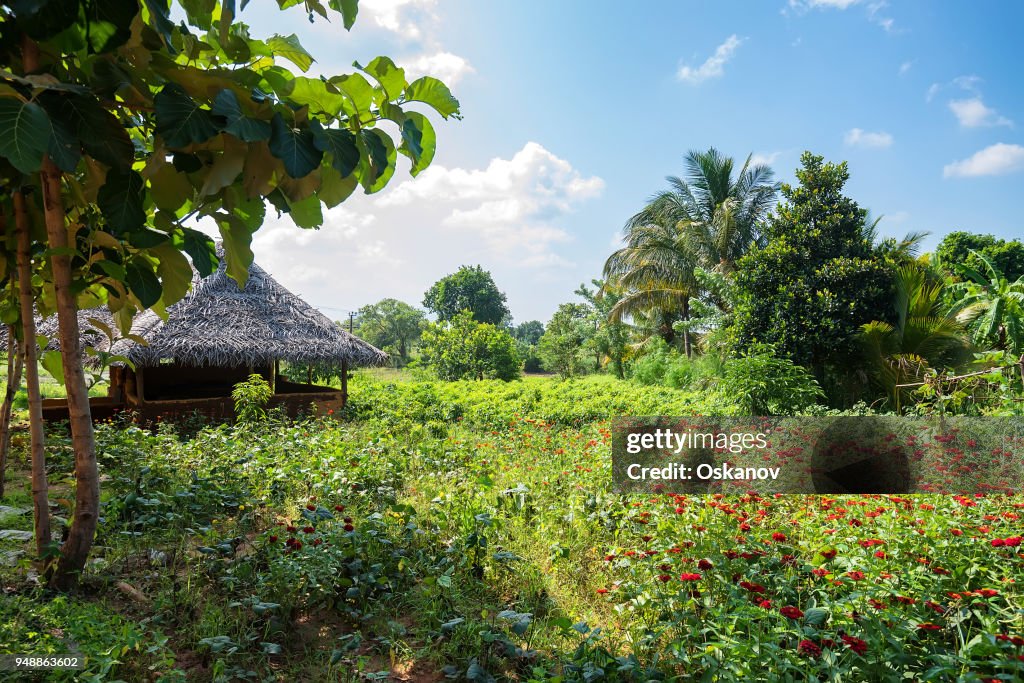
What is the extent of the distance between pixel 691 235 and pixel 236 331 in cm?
1138

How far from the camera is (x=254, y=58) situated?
1.97 m

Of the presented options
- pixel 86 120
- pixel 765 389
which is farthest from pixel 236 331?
pixel 86 120

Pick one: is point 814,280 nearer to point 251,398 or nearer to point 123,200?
point 251,398

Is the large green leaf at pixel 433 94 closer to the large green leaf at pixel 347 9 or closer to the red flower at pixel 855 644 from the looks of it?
the large green leaf at pixel 347 9

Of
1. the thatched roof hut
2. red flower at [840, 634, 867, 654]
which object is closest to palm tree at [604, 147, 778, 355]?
the thatched roof hut

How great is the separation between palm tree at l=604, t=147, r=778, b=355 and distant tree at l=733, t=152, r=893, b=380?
5057 mm

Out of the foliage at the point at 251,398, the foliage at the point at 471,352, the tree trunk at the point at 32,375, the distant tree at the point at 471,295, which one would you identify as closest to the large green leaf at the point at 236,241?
the tree trunk at the point at 32,375

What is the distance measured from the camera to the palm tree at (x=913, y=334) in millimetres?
9562

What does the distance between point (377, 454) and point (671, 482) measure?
8.78 ft

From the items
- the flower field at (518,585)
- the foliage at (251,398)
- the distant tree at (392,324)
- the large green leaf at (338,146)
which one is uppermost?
the distant tree at (392,324)

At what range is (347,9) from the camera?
1761mm

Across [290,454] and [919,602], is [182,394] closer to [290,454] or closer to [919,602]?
[290,454]

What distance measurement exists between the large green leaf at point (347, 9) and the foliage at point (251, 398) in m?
6.79

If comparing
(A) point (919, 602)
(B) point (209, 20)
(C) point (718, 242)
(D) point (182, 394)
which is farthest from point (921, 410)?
(D) point (182, 394)
